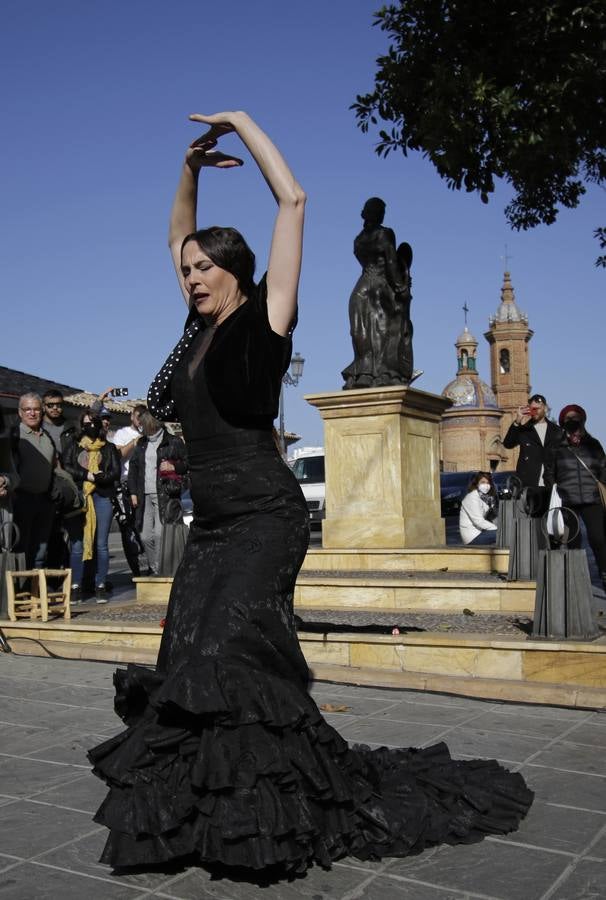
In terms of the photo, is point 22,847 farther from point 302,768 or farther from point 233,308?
point 233,308

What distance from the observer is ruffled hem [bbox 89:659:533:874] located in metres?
2.78

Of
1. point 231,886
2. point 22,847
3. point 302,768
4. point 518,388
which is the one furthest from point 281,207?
point 518,388

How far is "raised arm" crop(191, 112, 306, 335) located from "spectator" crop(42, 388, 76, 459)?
7612mm

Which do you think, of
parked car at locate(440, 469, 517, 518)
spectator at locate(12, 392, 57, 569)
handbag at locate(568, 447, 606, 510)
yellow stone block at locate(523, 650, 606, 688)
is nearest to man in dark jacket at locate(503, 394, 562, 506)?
handbag at locate(568, 447, 606, 510)

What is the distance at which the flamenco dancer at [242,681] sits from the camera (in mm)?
2820

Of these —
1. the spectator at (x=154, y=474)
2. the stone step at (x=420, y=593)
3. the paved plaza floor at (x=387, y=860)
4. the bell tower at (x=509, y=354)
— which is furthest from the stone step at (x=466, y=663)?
the bell tower at (x=509, y=354)

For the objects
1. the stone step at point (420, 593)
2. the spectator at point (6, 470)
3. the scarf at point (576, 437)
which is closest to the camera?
the stone step at point (420, 593)

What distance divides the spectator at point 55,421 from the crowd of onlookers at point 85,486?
1 centimetres

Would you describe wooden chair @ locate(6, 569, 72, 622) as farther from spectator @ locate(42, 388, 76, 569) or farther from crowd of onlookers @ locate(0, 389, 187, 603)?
spectator @ locate(42, 388, 76, 569)

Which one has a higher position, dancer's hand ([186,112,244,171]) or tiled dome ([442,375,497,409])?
tiled dome ([442,375,497,409])

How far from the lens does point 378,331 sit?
12.6 meters

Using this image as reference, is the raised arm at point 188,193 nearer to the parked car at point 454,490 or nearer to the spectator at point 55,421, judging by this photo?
the spectator at point 55,421

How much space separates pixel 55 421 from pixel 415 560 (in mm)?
4163

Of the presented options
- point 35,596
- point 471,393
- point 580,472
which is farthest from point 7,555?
point 471,393
